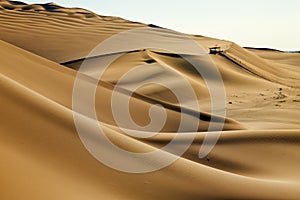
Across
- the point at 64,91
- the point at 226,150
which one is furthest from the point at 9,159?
the point at 64,91

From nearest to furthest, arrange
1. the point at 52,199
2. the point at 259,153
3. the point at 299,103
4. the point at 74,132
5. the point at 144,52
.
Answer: the point at 52,199
the point at 74,132
the point at 259,153
the point at 299,103
the point at 144,52

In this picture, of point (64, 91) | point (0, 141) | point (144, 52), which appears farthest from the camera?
point (144, 52)

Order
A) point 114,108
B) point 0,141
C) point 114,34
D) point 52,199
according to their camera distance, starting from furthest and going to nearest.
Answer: point 114,34 → point 114,108 → point 0,141 → point 52,199

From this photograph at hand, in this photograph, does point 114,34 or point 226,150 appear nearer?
point 226,150

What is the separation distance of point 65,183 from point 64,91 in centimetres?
362

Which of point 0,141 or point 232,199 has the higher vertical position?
point 0,141

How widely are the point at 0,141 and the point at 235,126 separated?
471 centimetres

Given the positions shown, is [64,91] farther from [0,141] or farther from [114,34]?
[114,34]

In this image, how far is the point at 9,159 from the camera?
2.47m

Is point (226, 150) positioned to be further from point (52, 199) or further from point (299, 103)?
point (299, 103)

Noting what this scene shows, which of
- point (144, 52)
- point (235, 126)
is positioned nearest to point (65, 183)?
point (235, 126)

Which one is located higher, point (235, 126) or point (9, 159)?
point (9, 159)

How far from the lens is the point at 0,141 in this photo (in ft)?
8.70

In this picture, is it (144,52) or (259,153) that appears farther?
(144,52)
